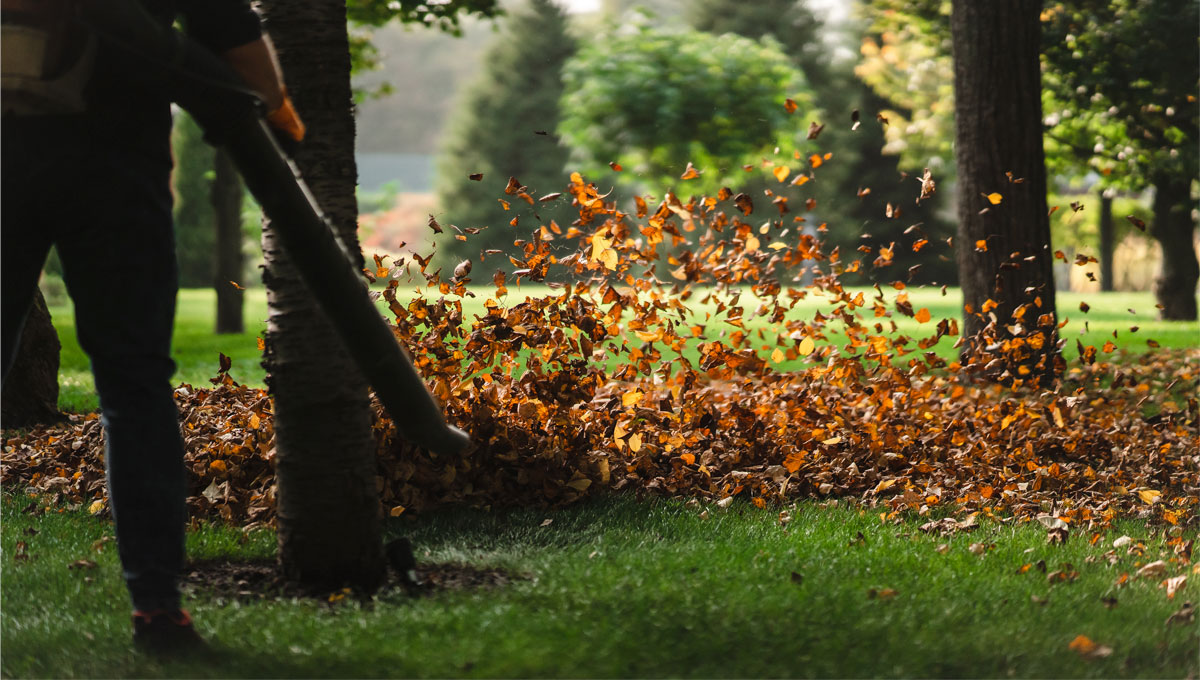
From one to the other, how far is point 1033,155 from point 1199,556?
3685mm

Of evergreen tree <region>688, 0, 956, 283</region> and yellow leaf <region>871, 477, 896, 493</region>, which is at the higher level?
evergreen tree <region>688, 0, 956, 283</region>

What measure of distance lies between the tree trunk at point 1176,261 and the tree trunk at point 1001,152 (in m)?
10.1

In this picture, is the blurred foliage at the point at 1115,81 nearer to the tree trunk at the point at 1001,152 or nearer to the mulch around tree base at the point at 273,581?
the tree trunk at the point at 1001,152

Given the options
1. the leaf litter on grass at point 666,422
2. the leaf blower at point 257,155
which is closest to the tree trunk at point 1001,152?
the leaf litter on grass at point 666,422

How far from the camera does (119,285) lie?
2229 mm

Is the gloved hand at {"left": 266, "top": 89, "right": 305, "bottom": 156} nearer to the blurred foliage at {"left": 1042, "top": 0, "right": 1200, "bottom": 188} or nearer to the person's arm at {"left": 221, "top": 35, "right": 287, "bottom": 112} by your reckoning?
the person's arm at {"left": 221, "top": 35, "right": 287, "bottom": 112}

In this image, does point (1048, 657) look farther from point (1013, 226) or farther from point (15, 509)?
point (1013, 226)

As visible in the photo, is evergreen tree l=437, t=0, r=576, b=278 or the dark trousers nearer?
the dark trousers

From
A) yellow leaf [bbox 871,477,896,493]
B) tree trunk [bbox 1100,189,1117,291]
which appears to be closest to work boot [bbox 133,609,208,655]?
yellow leaf [bbox 871,477,896,493]

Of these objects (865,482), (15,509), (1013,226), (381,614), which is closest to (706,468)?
(865,482)

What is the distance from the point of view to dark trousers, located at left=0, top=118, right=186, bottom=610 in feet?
7.16

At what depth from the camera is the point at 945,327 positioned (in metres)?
5.03

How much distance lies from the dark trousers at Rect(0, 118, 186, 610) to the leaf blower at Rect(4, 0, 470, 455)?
0.14 metres

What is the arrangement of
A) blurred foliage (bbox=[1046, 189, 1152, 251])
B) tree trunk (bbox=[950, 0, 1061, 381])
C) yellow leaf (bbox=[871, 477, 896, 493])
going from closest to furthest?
yellow leaf (bbox=[871, 477, 896, 493])
tree trunk (bbox=[950, 0, 1061, 381])
blurred foliage (bbox=[1046, 189, 1152, 251])
